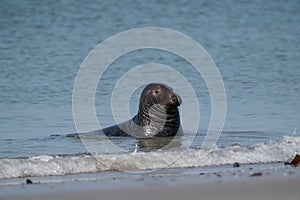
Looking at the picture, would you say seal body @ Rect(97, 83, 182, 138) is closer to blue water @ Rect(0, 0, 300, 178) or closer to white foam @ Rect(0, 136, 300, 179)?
blue water @ Rect(0, 0, 300, 178)

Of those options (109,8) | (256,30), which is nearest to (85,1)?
(109,8)

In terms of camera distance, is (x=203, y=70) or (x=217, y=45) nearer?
(x=203, y=70)

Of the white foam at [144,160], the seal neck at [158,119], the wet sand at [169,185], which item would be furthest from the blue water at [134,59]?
the wet sand at [169,185]

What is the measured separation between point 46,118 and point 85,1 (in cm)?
1560

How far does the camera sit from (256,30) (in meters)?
23.8

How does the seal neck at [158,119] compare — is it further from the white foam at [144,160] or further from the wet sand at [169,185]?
the wet sand at [169,185]

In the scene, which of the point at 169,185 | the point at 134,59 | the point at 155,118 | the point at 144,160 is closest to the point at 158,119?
the point at 155,118

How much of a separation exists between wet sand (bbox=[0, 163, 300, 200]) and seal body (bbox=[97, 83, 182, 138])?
10.1 feet

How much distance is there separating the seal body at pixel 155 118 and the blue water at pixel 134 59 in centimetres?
48

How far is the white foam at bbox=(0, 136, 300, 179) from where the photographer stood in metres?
8.76

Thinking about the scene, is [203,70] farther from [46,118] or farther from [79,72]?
[46,118]

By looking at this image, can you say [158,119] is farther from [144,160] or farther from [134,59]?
[134,59]

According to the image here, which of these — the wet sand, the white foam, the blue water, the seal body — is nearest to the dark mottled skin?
the seal body

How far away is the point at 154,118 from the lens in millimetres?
12055
